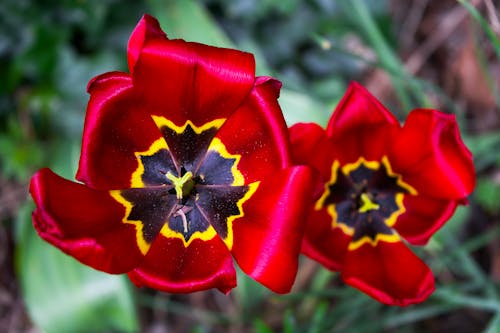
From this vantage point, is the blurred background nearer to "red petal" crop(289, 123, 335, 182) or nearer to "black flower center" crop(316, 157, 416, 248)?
"black flower center" crop(316, 157, 416, 248)

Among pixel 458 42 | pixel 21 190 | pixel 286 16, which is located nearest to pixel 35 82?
pixel 21 190

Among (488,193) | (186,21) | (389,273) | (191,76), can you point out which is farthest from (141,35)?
(488,193)

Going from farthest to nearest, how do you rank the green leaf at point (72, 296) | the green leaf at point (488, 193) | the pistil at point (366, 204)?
the green leaf at point (488, 193), the green leaf at point (72, 296), the pistil at point (366, 204)

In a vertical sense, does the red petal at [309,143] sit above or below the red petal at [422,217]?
above

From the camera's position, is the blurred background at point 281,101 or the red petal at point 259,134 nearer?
the red petal at point 259,134

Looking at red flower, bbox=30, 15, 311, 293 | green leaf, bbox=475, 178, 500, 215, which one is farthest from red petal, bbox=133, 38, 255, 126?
green leaf, bbox=475, 178, 500, 215

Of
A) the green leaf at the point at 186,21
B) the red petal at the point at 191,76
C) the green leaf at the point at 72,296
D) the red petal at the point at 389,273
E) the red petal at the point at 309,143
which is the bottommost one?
the green leaf at the point at 72,296

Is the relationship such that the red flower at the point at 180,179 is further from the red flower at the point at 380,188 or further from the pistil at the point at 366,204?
the pistil at the point at 366,204

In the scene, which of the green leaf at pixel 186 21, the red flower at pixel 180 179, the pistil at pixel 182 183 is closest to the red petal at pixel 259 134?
the red flower at pixel 180 179
